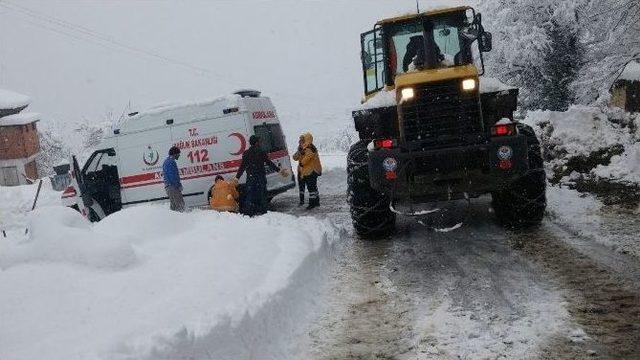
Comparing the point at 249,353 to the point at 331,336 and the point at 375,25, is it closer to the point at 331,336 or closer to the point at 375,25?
the point at 331,336

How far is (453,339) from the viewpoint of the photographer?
150 inches

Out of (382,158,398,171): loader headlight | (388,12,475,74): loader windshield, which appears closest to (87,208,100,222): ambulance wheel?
(388,12,475,74): loader windshield

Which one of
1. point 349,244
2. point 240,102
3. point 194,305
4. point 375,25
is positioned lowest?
point 349,244

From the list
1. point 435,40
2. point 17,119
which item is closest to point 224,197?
point 435,40

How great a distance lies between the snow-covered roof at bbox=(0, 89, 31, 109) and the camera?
37.9 meters

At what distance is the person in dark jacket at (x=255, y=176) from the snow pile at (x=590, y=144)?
233 inches

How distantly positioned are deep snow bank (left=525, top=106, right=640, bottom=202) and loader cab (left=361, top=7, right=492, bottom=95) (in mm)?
3784

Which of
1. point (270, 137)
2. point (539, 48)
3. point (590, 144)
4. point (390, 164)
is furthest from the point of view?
point (539, 48)

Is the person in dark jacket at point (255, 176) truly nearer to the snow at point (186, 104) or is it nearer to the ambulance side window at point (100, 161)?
the snow at point (186, 104)

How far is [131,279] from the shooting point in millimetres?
4582

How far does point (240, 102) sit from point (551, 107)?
18.1 meters

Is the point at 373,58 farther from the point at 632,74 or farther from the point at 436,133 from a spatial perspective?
the point at 632,74

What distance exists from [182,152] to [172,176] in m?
1.09

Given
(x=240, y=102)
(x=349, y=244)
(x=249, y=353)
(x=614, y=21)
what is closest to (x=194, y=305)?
(x=249, y=353)
